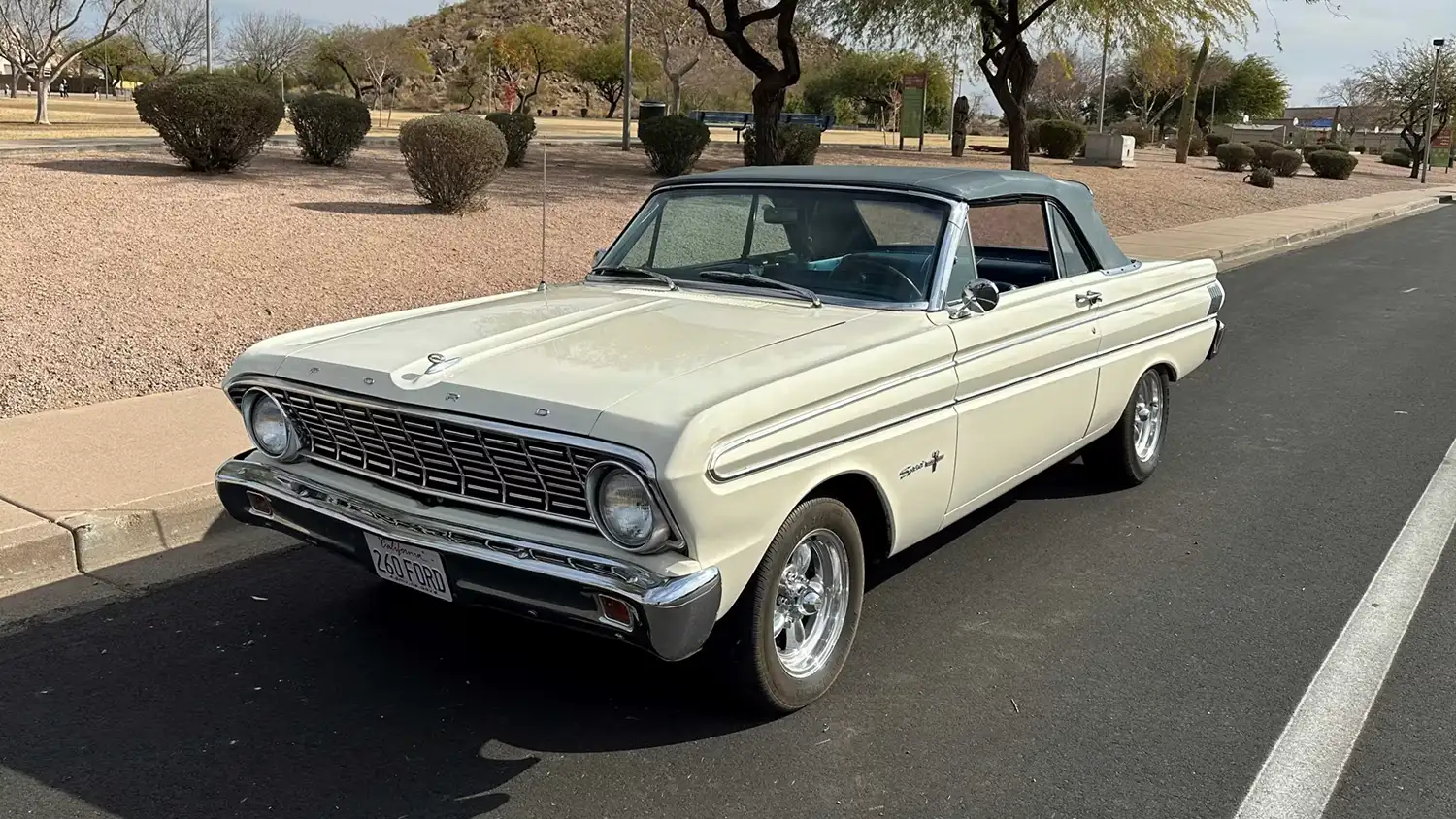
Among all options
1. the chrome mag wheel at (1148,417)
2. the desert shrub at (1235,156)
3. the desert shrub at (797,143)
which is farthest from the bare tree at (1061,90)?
the chrome mag wheel at (1148,417)

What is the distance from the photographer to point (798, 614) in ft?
12.5

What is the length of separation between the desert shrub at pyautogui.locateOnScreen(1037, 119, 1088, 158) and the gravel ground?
2146cm

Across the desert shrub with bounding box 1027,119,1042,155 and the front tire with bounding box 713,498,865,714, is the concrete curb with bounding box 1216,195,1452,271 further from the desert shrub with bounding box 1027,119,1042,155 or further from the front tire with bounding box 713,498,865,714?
the front tire with bounding box 713,498,865,714

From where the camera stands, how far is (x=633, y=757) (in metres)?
3.53

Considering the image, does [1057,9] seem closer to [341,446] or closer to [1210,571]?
[1210,571]

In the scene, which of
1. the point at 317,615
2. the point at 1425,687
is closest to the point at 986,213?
the point at 1425,687

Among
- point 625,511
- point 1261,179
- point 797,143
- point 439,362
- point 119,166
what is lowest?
point 625,511

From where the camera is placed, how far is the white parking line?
338cm

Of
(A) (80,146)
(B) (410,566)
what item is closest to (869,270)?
(B) (410,566)

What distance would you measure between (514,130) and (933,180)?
15.2 m

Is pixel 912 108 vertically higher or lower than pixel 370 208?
higher

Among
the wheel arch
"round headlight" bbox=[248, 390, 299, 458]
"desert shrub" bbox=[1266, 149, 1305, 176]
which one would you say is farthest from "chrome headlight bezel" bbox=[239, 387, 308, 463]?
"desert shrub" bbox=[1266, 149, 1305, 176]

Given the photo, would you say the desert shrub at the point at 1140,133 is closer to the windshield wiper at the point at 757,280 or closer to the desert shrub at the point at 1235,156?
the desert shrub at the point at 1235,156

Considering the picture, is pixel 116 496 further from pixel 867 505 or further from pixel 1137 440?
pixel 1137 440
